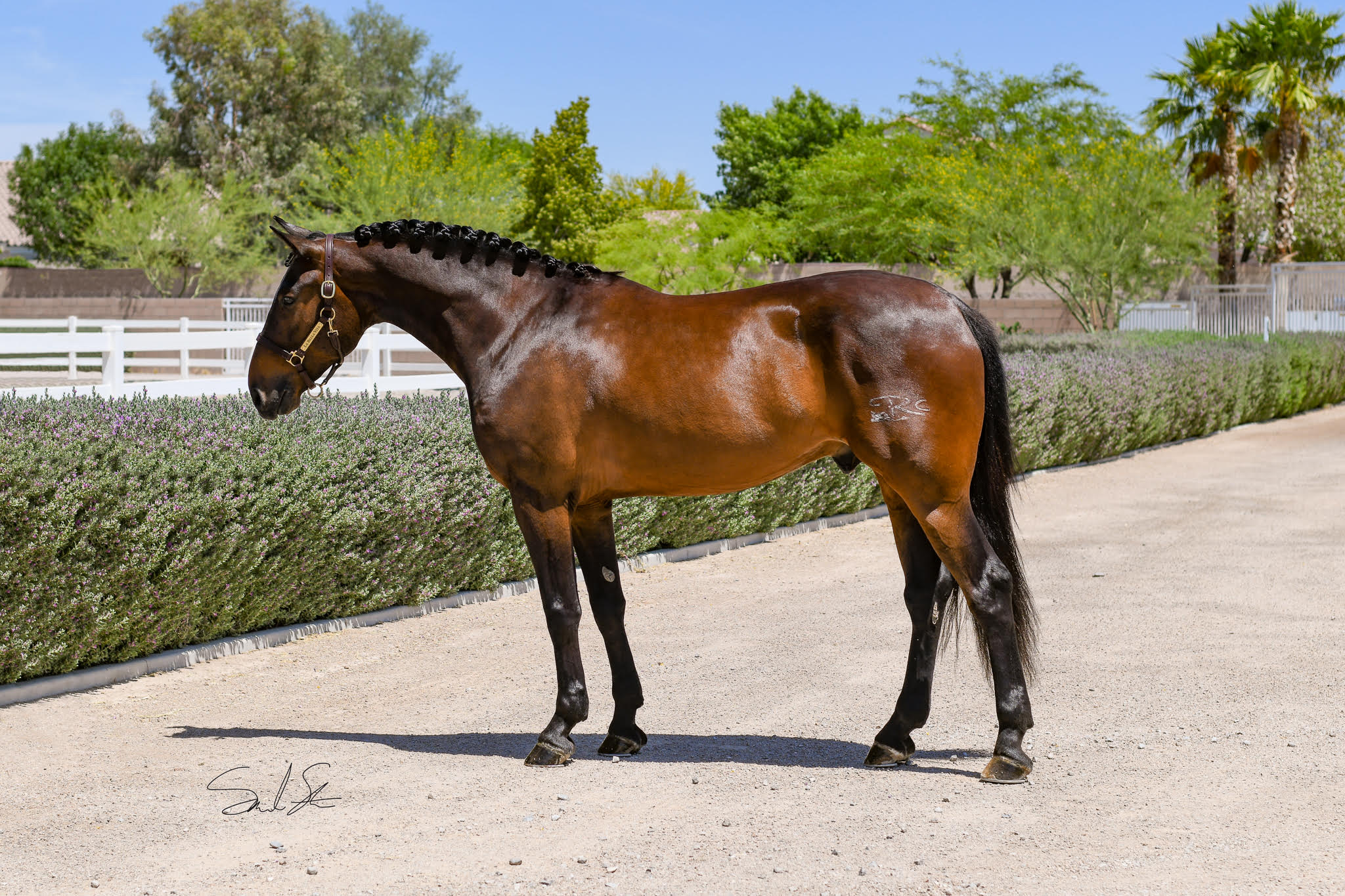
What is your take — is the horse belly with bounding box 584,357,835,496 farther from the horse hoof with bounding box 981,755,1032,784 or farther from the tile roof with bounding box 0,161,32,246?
the tile roof with bounding box 0,161,32,246

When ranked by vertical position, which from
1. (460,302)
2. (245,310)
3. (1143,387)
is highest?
(245,310)

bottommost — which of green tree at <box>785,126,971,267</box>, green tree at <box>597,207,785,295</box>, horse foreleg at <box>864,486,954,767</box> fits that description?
horse foreleg at <box>864,486,954,767</box>

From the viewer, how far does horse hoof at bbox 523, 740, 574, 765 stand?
5008mm

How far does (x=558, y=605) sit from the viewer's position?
4980 millimetres

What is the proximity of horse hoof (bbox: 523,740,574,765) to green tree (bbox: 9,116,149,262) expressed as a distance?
53.0m

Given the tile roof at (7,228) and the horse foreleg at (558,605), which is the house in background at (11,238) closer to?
the tile roof at (7,228)

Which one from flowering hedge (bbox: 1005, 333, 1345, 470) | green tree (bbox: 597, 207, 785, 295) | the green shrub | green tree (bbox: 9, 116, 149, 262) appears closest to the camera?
the green shrub

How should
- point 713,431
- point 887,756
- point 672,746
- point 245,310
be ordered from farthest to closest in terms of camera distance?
point 245,310 < point 672,746 < point 887,756 < point 713,431

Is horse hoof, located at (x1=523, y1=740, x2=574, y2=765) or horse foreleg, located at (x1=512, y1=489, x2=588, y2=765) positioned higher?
horse foreleg, located at (x1=512, y1=489, x2=588, y2=765)

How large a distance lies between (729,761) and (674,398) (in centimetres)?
149

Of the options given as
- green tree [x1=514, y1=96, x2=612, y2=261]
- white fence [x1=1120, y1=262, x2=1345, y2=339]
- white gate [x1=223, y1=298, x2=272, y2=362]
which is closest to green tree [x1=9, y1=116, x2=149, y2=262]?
green tree [x1=514, y1=96, x2=612, y2=261]

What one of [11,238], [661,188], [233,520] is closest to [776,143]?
[661,188]

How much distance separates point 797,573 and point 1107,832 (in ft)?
17.9

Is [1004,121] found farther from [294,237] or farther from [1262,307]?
[294,237]
